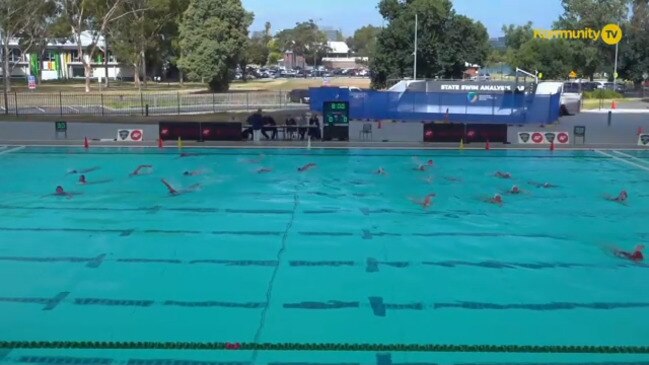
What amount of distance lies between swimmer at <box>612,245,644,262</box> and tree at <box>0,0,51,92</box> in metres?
51.4

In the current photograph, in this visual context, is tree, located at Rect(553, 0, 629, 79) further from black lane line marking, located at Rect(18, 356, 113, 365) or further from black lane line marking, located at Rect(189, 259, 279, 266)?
black lane line marking, located at Rect(18, 356, 113, 365)

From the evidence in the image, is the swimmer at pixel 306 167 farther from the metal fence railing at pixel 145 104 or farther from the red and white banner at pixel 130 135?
the metal fence railing at pixel 145 104

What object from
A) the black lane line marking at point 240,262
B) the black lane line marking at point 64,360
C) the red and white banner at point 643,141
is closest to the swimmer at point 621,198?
the black lane line marking at point 240,262

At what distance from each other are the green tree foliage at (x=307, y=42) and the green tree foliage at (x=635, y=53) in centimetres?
8031

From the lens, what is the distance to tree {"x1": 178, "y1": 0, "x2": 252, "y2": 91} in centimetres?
5991

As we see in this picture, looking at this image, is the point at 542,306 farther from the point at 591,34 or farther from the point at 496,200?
the point at 591,34

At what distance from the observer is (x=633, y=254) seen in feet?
41.3

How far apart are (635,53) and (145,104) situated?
54.9 metres

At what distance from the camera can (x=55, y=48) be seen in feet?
324

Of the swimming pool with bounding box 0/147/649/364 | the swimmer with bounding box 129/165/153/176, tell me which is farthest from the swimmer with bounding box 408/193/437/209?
the swimmer with bounding box 129/165/153/176

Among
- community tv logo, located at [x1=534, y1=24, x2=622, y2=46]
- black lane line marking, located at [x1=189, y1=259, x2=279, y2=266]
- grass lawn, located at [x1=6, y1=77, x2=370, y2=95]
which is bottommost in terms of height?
black lane line marking, located at [x1=189, y1=259, x2=279, y2=266]

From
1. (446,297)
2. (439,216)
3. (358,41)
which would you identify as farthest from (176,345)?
(358,41)

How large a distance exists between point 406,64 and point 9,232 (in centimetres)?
5078

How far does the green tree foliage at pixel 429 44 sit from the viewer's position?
60938 mm
